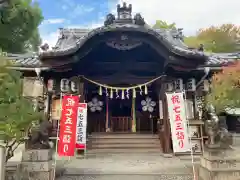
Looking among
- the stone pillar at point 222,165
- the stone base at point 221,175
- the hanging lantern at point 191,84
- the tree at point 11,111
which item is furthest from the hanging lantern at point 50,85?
the stone base at point 221,175

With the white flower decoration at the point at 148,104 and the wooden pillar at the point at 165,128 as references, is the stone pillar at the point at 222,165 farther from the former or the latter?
the white flower decoration at the point at 148,104

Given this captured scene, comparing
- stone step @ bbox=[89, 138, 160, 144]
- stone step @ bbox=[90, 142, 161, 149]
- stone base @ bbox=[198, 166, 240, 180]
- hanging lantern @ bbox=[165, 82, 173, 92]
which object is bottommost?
stone base @ bbox=[198, 166, 240, 180]

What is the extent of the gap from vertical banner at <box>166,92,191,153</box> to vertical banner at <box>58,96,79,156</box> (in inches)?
137

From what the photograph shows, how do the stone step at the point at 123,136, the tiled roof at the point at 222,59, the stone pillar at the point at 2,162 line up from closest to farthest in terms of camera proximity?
the stone pillar at the point at 2,162, the tiled roof at the point at 222,59, the stone step at the point at 123,136

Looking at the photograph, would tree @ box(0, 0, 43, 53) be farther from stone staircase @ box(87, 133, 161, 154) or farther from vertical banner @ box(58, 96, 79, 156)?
vertical banner @ box(58, 96, 79, 156)

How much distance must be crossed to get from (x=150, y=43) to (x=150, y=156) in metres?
4.94

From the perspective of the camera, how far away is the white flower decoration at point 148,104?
48.0 feet

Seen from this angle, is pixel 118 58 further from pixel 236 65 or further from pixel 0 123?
pixel 0 123

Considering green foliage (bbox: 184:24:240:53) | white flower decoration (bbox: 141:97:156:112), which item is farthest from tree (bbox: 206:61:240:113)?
green foliage (bbox: 184:24:240:53)

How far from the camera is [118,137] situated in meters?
12.5

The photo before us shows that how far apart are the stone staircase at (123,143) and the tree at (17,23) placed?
21874 millimetres

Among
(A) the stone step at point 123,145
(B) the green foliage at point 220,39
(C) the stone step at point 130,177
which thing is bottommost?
(C) the stone step at point 130,177

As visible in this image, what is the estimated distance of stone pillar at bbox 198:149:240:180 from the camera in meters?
6.46

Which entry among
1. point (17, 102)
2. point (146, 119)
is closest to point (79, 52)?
point (17, 102)
